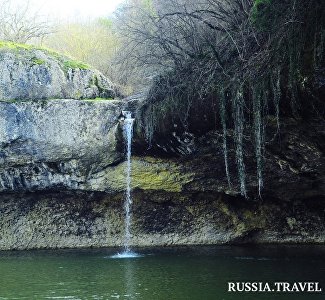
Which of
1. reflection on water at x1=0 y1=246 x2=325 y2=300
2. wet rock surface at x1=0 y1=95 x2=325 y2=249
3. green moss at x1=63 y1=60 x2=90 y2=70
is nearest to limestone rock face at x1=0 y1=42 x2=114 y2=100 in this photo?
green moss at x1=63 y1=60 x2=90 y2=70

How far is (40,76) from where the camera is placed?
A: 1341 centimetres

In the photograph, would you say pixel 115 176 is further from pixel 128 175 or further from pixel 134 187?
pixel 134 187

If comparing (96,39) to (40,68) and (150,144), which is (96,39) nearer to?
(40,68)

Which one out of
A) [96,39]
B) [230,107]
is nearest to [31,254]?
[230,107]

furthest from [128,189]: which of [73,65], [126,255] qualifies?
[73,65]

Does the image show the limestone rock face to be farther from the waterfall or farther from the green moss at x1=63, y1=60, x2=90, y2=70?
the waterfall

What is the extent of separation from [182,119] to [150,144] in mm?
1514

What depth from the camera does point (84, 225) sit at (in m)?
15.2

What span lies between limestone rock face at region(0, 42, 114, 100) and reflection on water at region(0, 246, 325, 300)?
4.51m

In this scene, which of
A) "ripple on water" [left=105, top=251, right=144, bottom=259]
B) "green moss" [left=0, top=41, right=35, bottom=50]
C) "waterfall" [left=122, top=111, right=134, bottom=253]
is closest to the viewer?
"waterfall" [left=122, top=111, right=134, bottom=253]

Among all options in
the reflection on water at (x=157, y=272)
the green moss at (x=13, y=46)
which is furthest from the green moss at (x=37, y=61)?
the reflection on water at (x=157, y=272)

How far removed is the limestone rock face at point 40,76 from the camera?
1316 centimetres

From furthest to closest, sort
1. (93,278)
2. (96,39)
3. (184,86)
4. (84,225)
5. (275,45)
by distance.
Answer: (96,39), (84,225), (184,86), (93,278), (275,45)

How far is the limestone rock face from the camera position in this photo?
518 inches
